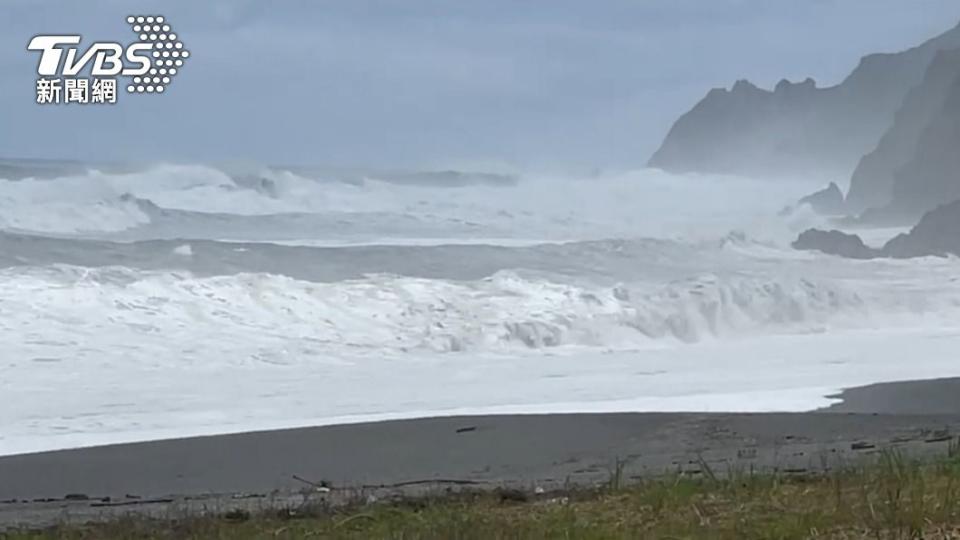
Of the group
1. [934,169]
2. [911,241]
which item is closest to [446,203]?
[911,241]

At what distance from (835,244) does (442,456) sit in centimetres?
2052

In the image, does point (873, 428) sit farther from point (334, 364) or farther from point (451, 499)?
point (334, 364)

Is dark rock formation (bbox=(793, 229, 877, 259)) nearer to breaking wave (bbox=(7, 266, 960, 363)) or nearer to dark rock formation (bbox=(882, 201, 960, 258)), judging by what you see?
dark rock formation (bbox=(882, 201, 960, 258))

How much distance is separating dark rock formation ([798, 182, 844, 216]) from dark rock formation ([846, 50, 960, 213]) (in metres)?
0.32

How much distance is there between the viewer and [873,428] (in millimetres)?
9852

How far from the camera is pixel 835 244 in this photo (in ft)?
93.6

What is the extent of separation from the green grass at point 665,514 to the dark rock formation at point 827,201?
90.3 ft

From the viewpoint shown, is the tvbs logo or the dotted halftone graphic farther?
the dotted halftone graphic

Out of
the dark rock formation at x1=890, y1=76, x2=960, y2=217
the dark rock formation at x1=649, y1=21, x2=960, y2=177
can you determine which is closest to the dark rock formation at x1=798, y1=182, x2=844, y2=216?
the dark rock formation at x1=649, y1=21, x2=960, y2=177

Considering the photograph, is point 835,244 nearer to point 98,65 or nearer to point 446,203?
point 446,203

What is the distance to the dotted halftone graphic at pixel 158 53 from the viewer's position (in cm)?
2353

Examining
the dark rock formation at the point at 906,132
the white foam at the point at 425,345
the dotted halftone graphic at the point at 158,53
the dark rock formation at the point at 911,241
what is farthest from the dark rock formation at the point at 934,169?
the dotted halftone graphic at the point at 158,53

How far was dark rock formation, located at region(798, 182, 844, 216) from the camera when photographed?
33.6 m

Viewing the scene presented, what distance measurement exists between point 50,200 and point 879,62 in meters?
19.5
